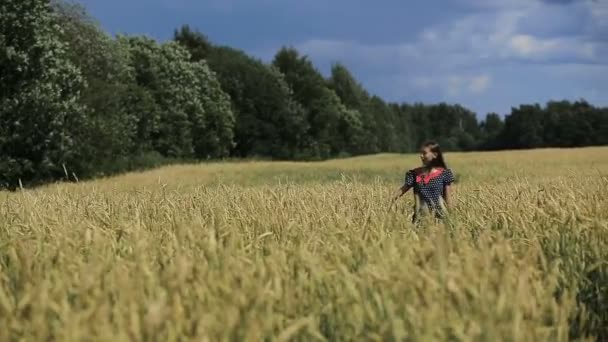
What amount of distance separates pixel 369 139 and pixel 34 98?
7586 centimetres

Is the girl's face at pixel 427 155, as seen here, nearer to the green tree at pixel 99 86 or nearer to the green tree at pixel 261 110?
the green tree at pixel 99 86

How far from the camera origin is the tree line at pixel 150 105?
30.4 meters

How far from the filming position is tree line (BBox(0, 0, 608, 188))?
30.4m

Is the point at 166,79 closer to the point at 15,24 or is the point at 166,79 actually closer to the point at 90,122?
the point at 90,122

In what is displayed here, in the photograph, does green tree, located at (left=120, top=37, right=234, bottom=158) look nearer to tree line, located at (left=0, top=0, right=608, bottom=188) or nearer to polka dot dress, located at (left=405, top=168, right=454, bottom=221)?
tree line, located at (left=0, top=0, right=608, bottom=188)

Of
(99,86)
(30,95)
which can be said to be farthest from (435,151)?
(99,86)

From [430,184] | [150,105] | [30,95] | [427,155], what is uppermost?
[150,105]

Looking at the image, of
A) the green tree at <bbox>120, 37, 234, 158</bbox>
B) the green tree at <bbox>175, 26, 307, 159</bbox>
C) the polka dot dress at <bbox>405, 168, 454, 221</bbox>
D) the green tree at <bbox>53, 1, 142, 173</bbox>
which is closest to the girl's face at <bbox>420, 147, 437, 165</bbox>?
the polka dot dress at <bbox>405, 168, 454, 221</bbox>

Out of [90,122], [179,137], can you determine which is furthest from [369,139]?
[90,122]

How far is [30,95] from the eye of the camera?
29500 millimetres

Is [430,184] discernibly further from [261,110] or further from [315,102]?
[315,102]

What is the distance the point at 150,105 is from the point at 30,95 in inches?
978

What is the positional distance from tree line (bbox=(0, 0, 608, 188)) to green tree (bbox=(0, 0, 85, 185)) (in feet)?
0.19

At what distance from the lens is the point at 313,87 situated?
85.7m
